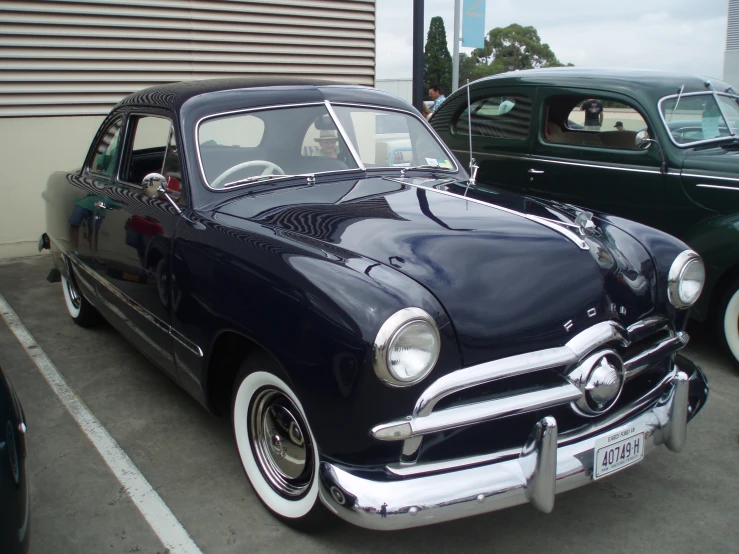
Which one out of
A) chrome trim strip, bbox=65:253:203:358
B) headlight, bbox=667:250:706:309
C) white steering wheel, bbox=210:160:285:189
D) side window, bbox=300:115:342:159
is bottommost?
chrome trim strip, bbox=65:253:203:358

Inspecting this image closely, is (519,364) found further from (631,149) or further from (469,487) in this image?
(631,149)

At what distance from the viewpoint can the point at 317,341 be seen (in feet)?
7.30

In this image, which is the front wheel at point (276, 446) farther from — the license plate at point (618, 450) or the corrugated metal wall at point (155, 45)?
the corrugated metal wall at point (155, 45)

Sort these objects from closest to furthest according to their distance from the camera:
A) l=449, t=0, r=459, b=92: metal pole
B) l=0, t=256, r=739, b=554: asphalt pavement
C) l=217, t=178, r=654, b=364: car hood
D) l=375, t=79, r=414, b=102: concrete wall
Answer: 1. l=217, t=178, r=654, b=364: car hood
2. l=0, t=256, r=739, b=554: asphalt pavement
3. l=449, t=0, r=459, b=92: metal pole
4. l=375, t=79, r=414, b=102: concrete wall

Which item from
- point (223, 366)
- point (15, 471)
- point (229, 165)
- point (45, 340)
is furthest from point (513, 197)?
point (45, 340)

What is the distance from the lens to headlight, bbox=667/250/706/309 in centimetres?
288

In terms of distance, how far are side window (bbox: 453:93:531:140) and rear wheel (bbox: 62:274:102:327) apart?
3.22 metres

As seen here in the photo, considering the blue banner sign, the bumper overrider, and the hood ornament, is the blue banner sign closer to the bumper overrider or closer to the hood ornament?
the hood ornament

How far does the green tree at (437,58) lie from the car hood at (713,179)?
42659 millimetres

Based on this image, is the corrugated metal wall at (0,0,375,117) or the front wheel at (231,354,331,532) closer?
the front wheel at (231,354,331,532)

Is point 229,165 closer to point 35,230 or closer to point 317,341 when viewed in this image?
point 317,341

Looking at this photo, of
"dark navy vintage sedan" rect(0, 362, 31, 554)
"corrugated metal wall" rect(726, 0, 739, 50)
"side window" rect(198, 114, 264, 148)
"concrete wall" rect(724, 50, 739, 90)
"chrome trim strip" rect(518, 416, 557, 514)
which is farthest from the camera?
"corrugated metal wall" rect(726, 0, 739, 50)

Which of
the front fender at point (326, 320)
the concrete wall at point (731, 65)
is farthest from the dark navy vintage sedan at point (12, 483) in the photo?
the concrete wall at point (731, 65)

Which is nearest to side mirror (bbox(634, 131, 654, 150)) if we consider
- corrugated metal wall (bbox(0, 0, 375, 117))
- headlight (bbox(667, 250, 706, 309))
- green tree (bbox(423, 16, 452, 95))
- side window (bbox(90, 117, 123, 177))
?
headlight (bbox(667, 250, 706, 309))
